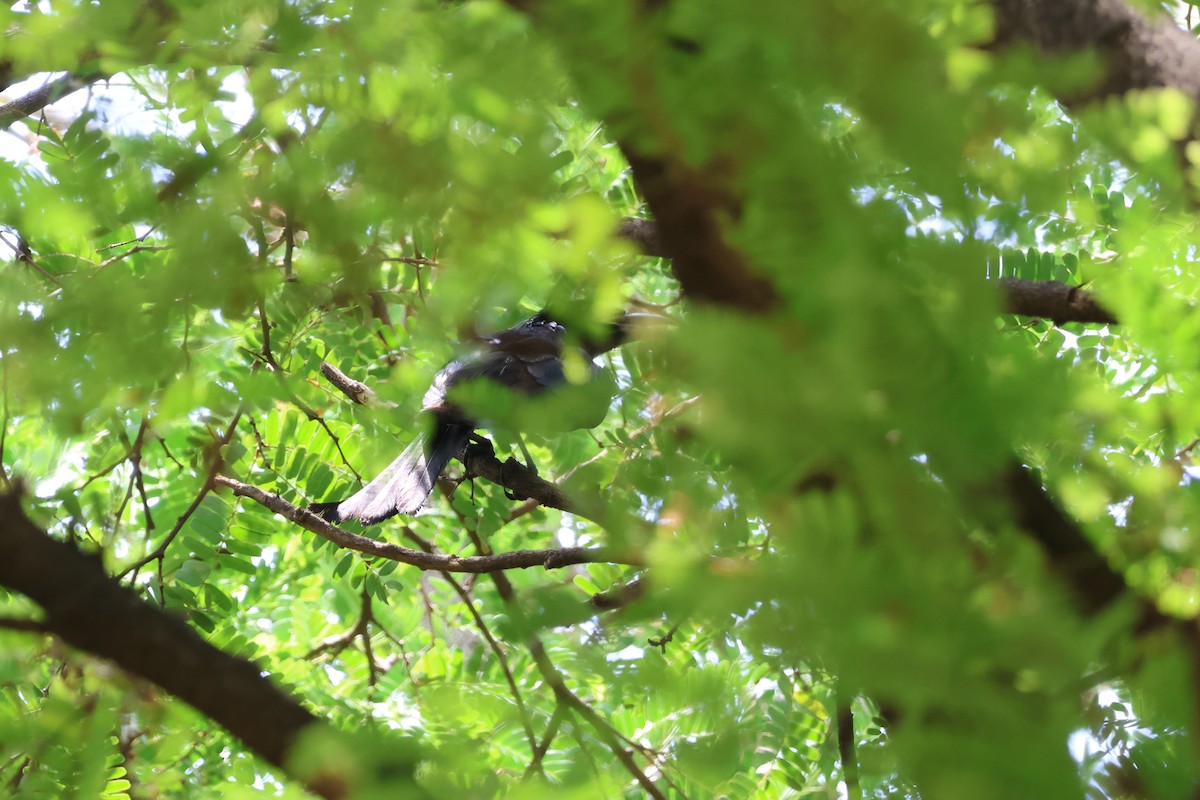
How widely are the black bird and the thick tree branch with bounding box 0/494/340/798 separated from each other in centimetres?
26

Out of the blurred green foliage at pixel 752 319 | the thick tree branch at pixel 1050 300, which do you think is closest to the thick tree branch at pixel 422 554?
the thick tree branch at pixel 1050 300

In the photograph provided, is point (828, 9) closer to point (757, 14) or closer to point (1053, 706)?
point (757, 14)

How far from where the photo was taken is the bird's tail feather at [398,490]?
6.65 ft

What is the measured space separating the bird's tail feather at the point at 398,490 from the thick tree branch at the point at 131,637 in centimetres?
123

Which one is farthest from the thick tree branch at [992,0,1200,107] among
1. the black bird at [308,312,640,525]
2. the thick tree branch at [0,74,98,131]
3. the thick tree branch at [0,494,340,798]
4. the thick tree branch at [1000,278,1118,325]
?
the thick tree branch at [0,74,98,131]

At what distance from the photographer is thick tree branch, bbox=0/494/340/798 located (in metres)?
0.63

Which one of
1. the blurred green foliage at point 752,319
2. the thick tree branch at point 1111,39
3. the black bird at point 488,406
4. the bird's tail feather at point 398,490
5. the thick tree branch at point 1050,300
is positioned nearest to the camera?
the blurred green foliage at point 752,319

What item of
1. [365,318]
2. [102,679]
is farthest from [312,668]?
[102,679]

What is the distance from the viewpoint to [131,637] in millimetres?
631

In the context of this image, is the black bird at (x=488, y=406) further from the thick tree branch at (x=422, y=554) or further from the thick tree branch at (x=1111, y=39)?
the thick tree branch at (x=1111, y=39)

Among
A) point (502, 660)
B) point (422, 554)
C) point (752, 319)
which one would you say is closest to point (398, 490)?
point (422, 554)

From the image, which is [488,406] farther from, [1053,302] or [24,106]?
[24,106]

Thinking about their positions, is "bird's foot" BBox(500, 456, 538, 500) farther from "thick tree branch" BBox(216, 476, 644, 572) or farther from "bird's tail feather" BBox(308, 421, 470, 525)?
"thick tree branch" BBox(216, 476, 644, 572)

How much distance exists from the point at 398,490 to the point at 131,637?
57.8 inches
